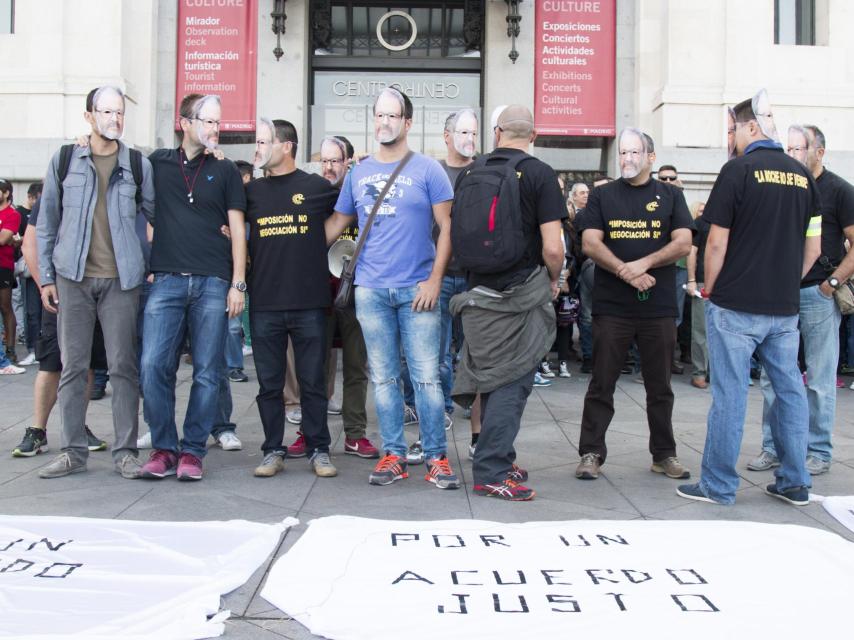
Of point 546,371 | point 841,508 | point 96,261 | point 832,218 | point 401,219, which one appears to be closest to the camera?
point 841,508

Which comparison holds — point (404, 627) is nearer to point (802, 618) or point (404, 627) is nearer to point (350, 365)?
point (802, 618)

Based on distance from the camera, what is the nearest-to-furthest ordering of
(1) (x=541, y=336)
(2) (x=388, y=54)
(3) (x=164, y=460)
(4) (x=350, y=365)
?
(1) (x=541, y=336)
(3) (x=164, y=460)
(4) (x=350, y=365)
(2) (x=388, y=54)

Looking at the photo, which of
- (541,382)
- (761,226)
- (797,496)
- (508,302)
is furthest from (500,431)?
(541,382)

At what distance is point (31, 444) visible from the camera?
→ 5.95m

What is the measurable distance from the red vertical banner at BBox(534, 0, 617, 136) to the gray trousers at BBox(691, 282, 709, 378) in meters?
4.48

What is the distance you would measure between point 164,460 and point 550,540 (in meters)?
2.45

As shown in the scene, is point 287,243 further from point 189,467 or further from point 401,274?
point 189,467

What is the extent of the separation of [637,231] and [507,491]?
1.78 m

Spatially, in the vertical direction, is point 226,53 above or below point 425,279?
above

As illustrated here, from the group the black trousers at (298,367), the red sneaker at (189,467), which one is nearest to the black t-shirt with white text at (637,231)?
the black trousers at (298,367)

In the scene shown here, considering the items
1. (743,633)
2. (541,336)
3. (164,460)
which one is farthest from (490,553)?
(164,460)

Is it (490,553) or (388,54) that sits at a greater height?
(388,54)

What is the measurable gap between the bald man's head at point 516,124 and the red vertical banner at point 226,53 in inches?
349

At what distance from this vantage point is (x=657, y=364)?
558 cm
